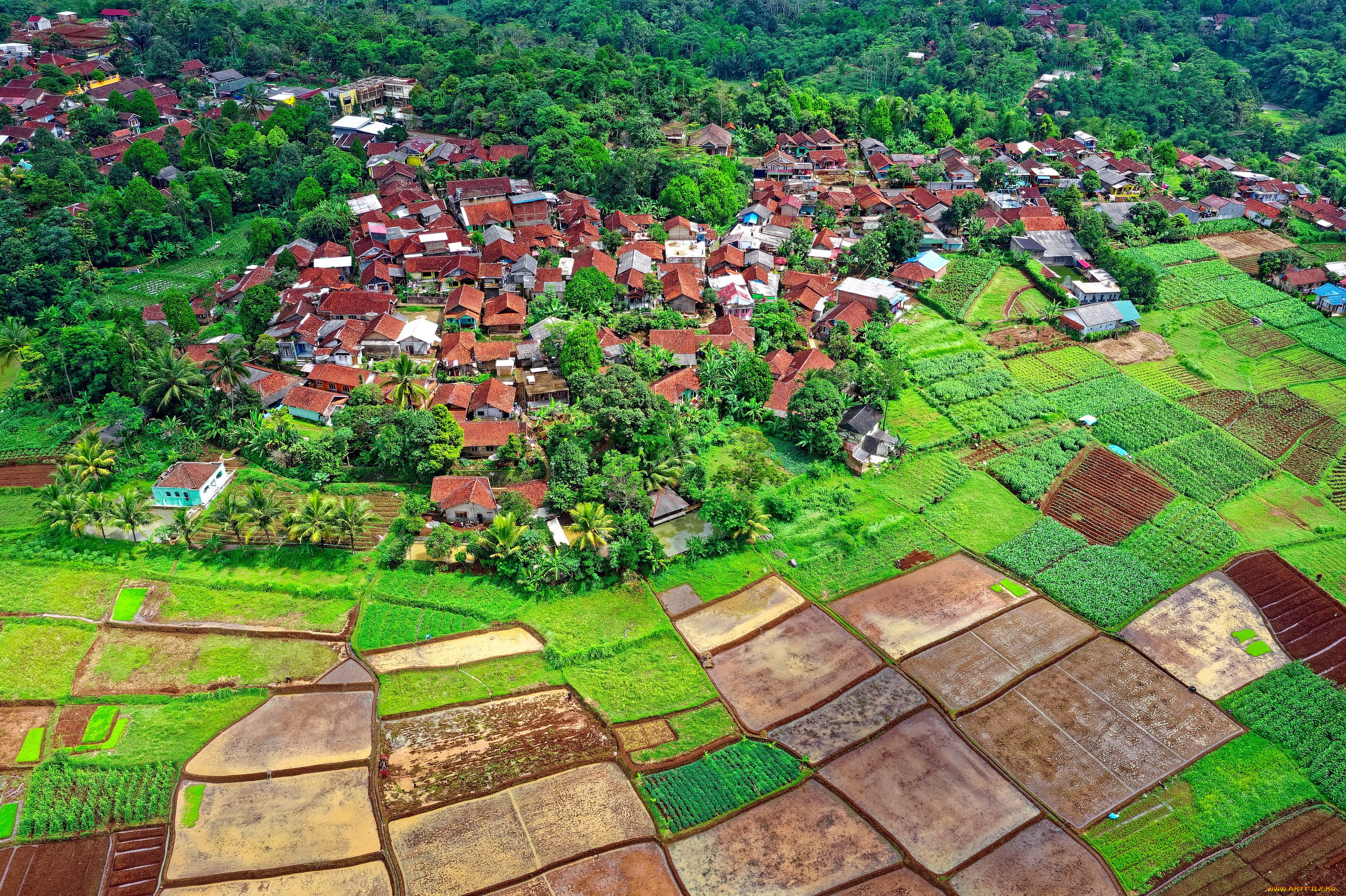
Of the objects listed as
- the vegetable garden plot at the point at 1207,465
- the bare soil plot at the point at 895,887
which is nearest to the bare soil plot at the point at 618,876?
the bare soil plot at the point at 895,887

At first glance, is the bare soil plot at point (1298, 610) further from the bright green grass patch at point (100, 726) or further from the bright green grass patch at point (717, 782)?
the bright green grass patch at point (100, 726)

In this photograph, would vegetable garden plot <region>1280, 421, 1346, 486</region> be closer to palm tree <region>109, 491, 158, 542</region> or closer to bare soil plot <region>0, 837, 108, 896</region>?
bare soil plot <region>0, 837, 108, 896</region>

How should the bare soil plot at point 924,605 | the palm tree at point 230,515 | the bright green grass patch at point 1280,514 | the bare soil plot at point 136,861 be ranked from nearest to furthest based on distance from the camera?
1. the bare soil plot at point 136,861
2. the bare soil plot at point 924,605
3. the palm tree at point 230,515
4. the bright green grass patch at point 1280,514

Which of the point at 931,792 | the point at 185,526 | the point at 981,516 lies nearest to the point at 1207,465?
the point at 981,516

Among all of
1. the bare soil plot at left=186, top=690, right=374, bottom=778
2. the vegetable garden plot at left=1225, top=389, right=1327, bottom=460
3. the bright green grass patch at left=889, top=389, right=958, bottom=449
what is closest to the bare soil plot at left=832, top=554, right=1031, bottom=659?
the bright green grass patch at left=889, top=389, right=958, bottom=449

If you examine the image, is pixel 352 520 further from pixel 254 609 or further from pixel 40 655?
pixel 40 655

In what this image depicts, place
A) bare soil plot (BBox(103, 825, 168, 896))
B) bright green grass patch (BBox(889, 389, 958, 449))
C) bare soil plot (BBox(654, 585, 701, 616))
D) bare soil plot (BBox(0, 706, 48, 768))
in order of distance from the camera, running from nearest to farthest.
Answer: bare soil plot (BBox(103, 825, 168, 896)), bare soil plot (BBox(0, 706, 48, 768)), bare soil plot (BBox(654, 585, 701, 616)), bright green grass patch (BBox(889, 389, 958, 449))
